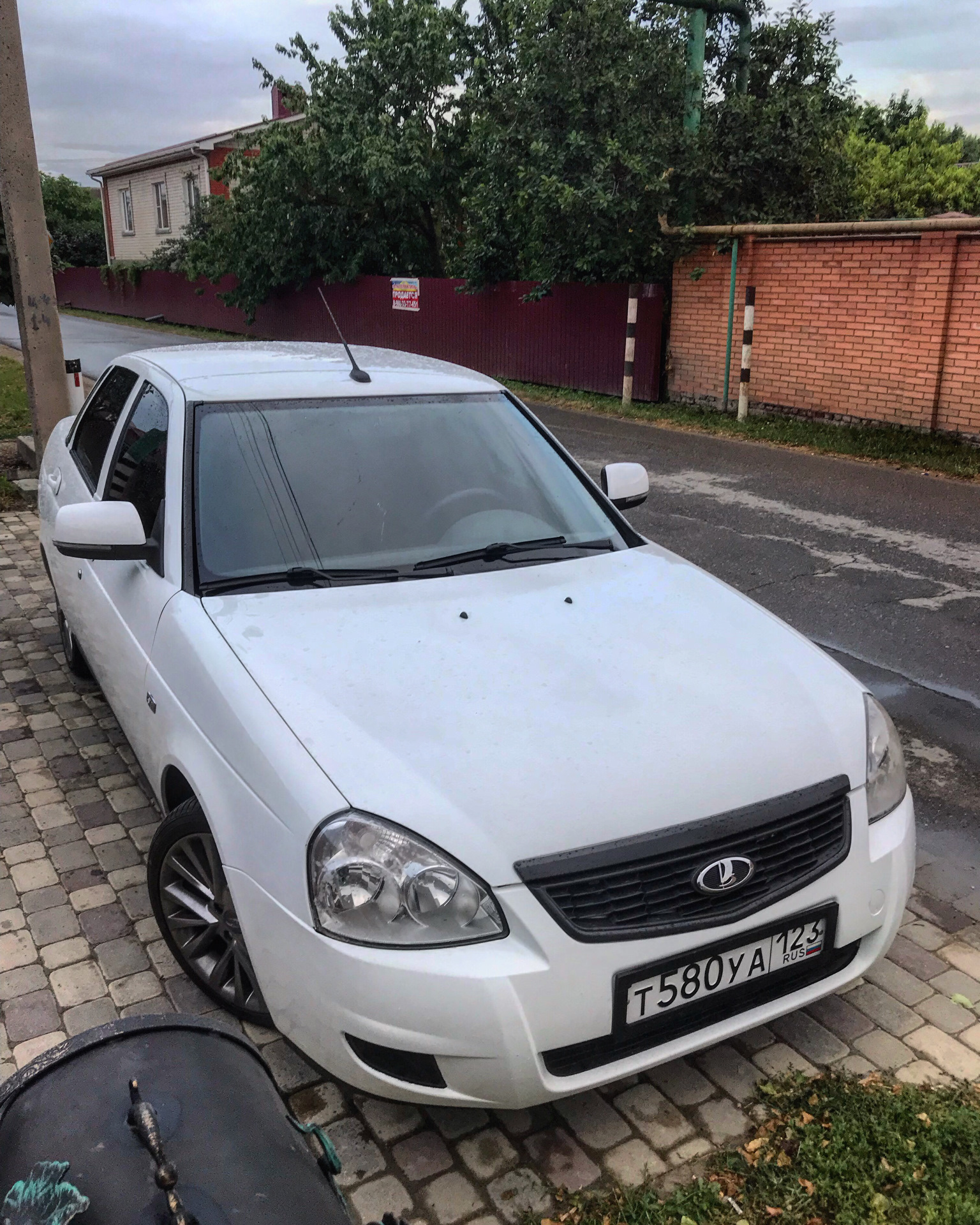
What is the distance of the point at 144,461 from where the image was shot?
375 cm

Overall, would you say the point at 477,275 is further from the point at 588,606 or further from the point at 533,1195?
the point at 533,1195

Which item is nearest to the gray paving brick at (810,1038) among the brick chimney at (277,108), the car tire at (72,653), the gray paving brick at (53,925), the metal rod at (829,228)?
the gray paving brick at (53,925)

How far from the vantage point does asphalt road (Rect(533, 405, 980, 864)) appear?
4.71 metres

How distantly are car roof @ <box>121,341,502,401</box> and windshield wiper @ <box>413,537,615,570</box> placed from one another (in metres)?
0.76

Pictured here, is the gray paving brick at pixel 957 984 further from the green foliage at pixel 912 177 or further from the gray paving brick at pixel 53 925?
the green foliage at pixel 912 177

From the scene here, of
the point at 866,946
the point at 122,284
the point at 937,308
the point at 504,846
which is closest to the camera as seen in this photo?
the point at 504,846

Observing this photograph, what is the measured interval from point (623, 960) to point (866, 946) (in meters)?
0.79

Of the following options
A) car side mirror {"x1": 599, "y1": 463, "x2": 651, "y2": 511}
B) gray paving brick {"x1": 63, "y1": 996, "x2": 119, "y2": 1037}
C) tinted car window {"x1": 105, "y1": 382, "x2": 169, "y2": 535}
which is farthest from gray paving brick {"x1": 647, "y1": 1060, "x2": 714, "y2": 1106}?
tinted car window {"x1": 105, "y1": 382, "x2": 169, "y2": 535}

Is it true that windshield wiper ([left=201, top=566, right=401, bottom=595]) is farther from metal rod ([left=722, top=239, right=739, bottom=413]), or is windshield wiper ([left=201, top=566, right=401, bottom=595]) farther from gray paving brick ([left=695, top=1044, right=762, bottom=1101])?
metal rod ([left=722, top=239, right=739, bottom=413])

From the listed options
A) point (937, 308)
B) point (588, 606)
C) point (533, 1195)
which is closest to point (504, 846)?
point (533, 1195)

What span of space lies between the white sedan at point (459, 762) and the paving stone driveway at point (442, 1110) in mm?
309

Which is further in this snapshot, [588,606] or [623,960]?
[588,606]

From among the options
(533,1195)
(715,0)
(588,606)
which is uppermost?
(715,0)

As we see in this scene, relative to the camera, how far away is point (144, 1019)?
183cm
